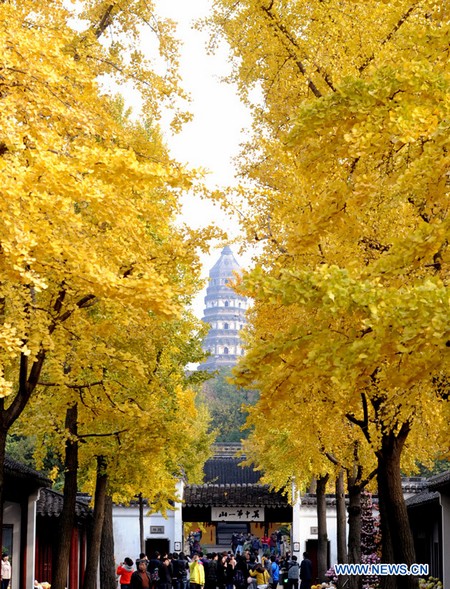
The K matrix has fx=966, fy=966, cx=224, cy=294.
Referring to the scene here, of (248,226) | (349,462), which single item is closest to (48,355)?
(248,226)

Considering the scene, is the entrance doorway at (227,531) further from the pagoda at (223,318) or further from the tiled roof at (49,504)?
the tiled roof at (49,504)

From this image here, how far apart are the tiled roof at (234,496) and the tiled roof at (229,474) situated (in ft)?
19.0

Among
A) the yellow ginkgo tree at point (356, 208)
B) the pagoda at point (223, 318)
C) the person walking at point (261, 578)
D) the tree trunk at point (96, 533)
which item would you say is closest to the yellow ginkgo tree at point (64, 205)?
the yellow ginkgo tree at point (356, 208)

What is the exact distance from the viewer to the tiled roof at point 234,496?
155ft

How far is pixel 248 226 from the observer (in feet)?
51.5

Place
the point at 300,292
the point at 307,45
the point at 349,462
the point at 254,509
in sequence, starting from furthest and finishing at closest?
the point at 254,509
the point at 349,462
the point at 307,45
the point at 300,292

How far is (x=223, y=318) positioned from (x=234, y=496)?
111 meters

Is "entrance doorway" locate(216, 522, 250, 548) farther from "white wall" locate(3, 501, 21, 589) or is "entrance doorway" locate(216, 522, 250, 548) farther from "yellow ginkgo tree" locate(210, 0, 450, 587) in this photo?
"yellow ginkgo tree" locate(210, 0, 450, 587)

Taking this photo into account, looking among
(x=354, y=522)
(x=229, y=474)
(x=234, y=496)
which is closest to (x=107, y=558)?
(x=354, y=522)

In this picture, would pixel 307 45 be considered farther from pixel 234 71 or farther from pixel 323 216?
pixel 323 216

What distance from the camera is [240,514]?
156 ft

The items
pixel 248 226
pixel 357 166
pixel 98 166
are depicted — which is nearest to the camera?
pixel 98 166

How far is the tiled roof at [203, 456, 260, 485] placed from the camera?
182 feet

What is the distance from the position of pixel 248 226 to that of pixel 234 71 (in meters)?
3.30
